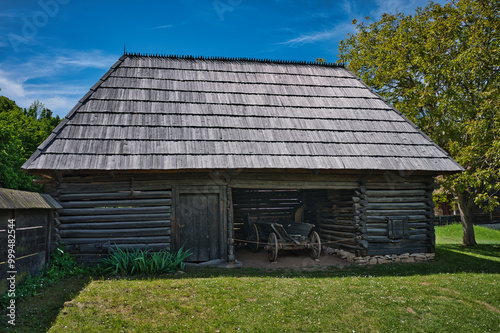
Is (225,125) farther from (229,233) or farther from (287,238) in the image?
(287,238)

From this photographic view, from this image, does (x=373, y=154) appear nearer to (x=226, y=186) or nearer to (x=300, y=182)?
(x=300, y=182)

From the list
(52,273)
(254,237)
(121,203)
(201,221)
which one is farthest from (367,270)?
(52,273)

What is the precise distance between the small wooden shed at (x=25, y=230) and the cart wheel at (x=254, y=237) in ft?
17.9

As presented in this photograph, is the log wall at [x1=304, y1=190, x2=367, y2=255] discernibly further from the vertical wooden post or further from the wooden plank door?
the wooden plank door

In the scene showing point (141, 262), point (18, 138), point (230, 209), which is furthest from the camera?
point (18, 138)

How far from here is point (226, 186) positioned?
9.73 m

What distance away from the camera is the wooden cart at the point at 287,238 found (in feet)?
32.7

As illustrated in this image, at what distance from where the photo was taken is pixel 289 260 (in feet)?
33.6

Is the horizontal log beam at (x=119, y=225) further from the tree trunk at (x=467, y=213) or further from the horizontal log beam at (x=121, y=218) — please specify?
the tree trunk at (x=467, y=213)

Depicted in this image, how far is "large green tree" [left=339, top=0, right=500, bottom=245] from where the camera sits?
42.3 feet

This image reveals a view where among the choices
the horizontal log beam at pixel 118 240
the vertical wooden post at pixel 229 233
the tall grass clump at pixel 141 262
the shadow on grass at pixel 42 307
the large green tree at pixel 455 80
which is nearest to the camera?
the shadow on grass at pixel 42 307

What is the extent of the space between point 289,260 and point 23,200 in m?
6.53

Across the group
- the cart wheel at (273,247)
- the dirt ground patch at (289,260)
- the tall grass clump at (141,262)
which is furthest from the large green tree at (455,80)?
the tall grass clump at (141,262)

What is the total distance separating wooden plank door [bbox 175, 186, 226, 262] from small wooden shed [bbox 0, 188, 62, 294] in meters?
2.88
